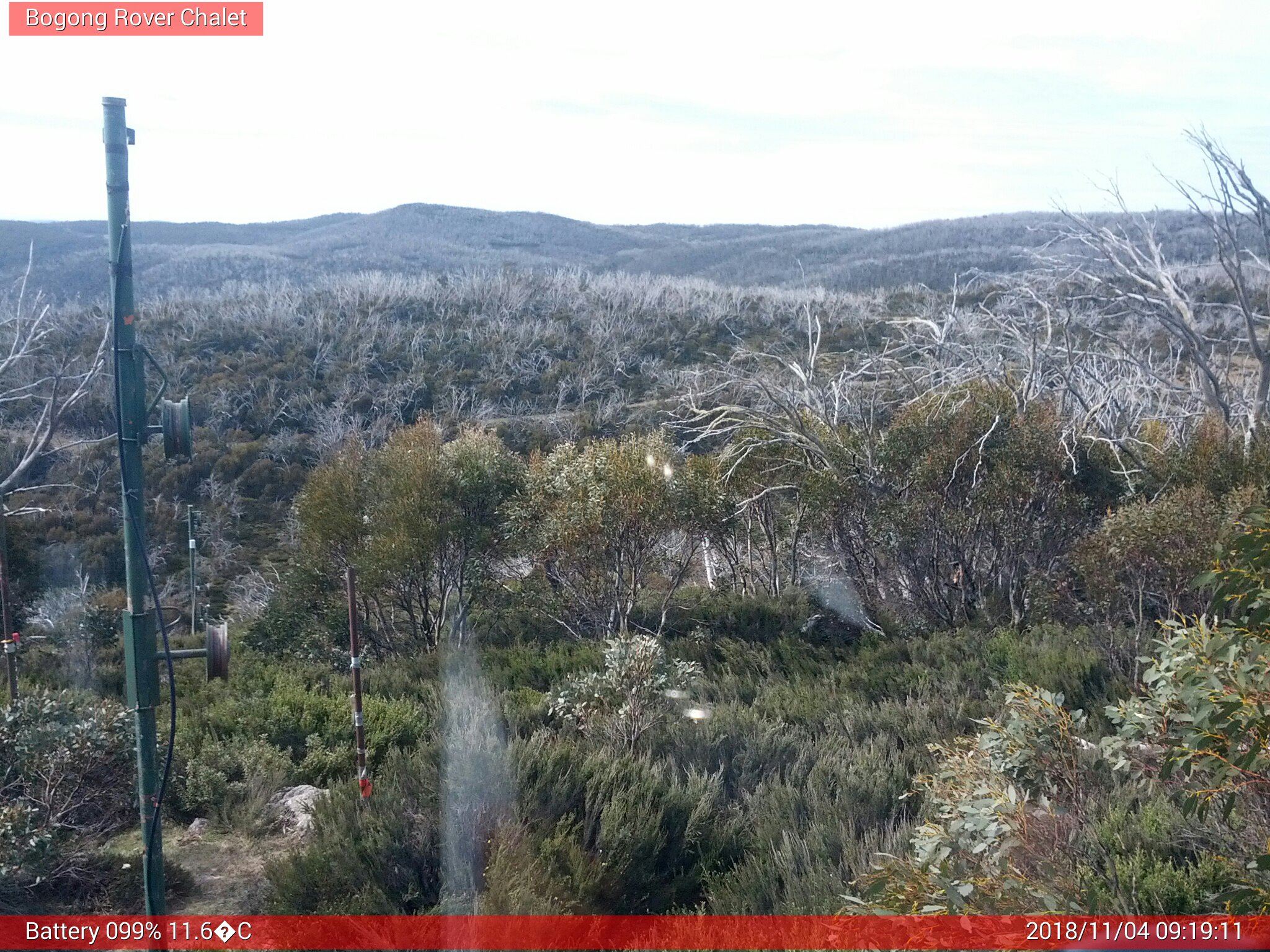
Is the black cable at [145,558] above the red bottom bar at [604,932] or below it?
above

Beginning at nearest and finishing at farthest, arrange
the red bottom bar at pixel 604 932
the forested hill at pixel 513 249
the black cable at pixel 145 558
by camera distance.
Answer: the red bottom bar at pixel 604 932, the black cable at pixel 145 558, the forested hill at pixel 513 249

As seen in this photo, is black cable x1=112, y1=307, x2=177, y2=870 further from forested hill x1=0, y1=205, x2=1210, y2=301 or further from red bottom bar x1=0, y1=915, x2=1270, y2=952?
forested hill x1=0, y1=205, x2=1210, y2=301

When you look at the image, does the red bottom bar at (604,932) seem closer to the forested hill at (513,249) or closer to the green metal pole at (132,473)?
the green metal pole at (132,473)

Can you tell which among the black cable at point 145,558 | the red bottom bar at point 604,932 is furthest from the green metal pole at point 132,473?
the red bottom bar at point 604,932

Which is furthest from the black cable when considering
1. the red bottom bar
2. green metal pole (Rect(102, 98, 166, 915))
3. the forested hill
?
the forested hill

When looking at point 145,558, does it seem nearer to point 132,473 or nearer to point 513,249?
point 132,473

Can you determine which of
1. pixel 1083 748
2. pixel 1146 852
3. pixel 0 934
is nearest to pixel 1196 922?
pixel 1146 852

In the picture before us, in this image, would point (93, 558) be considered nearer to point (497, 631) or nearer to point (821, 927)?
point (497, 631)
